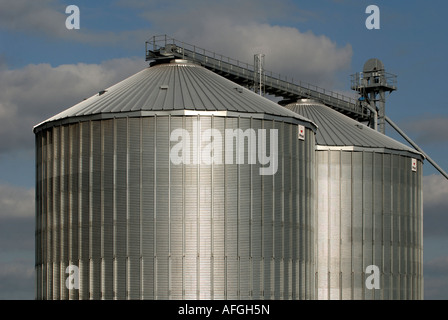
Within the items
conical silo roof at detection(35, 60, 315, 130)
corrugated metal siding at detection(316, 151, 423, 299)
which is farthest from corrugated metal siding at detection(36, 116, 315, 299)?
corrugated metal siding at detection(316, 151, 423, 299)

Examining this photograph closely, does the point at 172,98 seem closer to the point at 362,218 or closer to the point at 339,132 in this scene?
the point at 339,132

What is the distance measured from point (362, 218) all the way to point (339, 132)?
990 centimetres

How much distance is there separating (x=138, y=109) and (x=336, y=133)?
28536 millimetres

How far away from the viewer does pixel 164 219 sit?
260ft

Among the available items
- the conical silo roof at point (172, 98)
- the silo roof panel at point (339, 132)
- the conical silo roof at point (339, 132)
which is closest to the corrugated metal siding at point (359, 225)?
the conical silo roof at point (339, 132)

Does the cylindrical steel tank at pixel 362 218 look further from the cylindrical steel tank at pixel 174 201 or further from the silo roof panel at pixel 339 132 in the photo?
the cylindrical steel tank at pixel 174 201

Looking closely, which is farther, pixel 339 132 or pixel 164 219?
pixel 339 132

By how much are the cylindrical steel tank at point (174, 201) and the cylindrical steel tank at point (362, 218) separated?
13.0 m

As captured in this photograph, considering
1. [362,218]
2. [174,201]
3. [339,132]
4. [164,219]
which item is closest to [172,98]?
[174,201]
